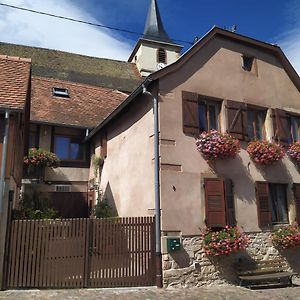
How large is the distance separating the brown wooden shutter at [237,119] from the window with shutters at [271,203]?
1.60 m

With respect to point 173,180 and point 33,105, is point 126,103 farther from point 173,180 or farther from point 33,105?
point 33,105

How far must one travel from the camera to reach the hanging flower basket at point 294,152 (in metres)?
11.8

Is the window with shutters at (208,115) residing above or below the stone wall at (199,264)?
above

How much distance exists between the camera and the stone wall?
29.6 ft

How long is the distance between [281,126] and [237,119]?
72.6 inches

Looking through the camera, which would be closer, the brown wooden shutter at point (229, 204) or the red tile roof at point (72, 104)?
the brown wooden shutter at point (229, 204)

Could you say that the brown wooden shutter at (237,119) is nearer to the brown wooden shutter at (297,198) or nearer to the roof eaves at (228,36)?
the roof eaves at (228,36)

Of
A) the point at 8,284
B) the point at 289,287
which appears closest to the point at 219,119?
the point at 289,287

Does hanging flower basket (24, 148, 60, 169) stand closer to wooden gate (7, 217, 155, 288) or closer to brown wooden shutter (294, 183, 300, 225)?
wooden gate (7, 217, 155, 288)

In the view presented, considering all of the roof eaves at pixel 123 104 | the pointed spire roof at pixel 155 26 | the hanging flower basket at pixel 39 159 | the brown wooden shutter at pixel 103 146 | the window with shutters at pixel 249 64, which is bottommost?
the hanging flower basket at pixel 39 159

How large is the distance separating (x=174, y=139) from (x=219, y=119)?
1.99 meters

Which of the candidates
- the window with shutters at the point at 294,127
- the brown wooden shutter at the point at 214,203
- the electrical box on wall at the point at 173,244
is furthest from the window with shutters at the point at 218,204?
the window with shutters at the point at 294,127

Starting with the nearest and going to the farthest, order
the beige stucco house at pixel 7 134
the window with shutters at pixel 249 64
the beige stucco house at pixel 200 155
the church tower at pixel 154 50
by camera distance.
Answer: the beige stucco house at pixel 7 134 → the beige stucco house at pixel 200 155 → the window with shutters at pixel 249 64 → the church tower at pixel 154 50

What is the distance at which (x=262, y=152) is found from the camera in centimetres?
1082
